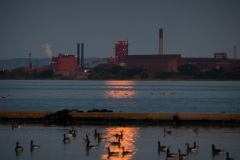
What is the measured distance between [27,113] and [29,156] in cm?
2227

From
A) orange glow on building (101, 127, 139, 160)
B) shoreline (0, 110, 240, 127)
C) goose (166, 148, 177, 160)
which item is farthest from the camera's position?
shoreline (0, 110, 240, 127)

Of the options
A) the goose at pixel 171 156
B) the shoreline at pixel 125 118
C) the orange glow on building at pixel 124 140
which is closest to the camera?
the goose at pixel 171 156

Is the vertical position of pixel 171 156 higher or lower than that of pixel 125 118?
lower

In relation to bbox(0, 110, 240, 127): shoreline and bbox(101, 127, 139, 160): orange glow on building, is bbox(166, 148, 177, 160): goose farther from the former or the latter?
bbox(0, 110, 240, 127): shoreline

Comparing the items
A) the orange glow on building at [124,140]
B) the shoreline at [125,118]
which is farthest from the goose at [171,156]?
the shoreline at [125,118]

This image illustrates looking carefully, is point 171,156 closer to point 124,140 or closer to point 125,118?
point 124,140

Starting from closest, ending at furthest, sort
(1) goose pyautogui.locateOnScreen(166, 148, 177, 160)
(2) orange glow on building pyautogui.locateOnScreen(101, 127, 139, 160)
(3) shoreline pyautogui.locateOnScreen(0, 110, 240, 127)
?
(1) goose pyautogui.locateOnScreen(166, 148, 177, 160) → (2) orange glow on building pyautogui.locateOnScreen(101, 127, 139, 160) → (3) shoreline pyautogui.locateOnScreen(0, 110, 240, 127)

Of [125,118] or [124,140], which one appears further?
[125,118]

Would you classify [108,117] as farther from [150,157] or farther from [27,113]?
[150,157]

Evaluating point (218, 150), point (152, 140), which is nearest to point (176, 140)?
point (152, 140)

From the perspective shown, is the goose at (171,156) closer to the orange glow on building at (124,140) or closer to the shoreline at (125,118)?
the orange glow on building at (124,140)

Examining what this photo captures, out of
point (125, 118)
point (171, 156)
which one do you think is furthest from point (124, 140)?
point (125, 118)

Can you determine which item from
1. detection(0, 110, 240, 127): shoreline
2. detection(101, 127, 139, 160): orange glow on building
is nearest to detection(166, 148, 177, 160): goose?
detection(101, 127, 139, 160): orange glow on building

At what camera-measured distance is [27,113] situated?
2438 inches
